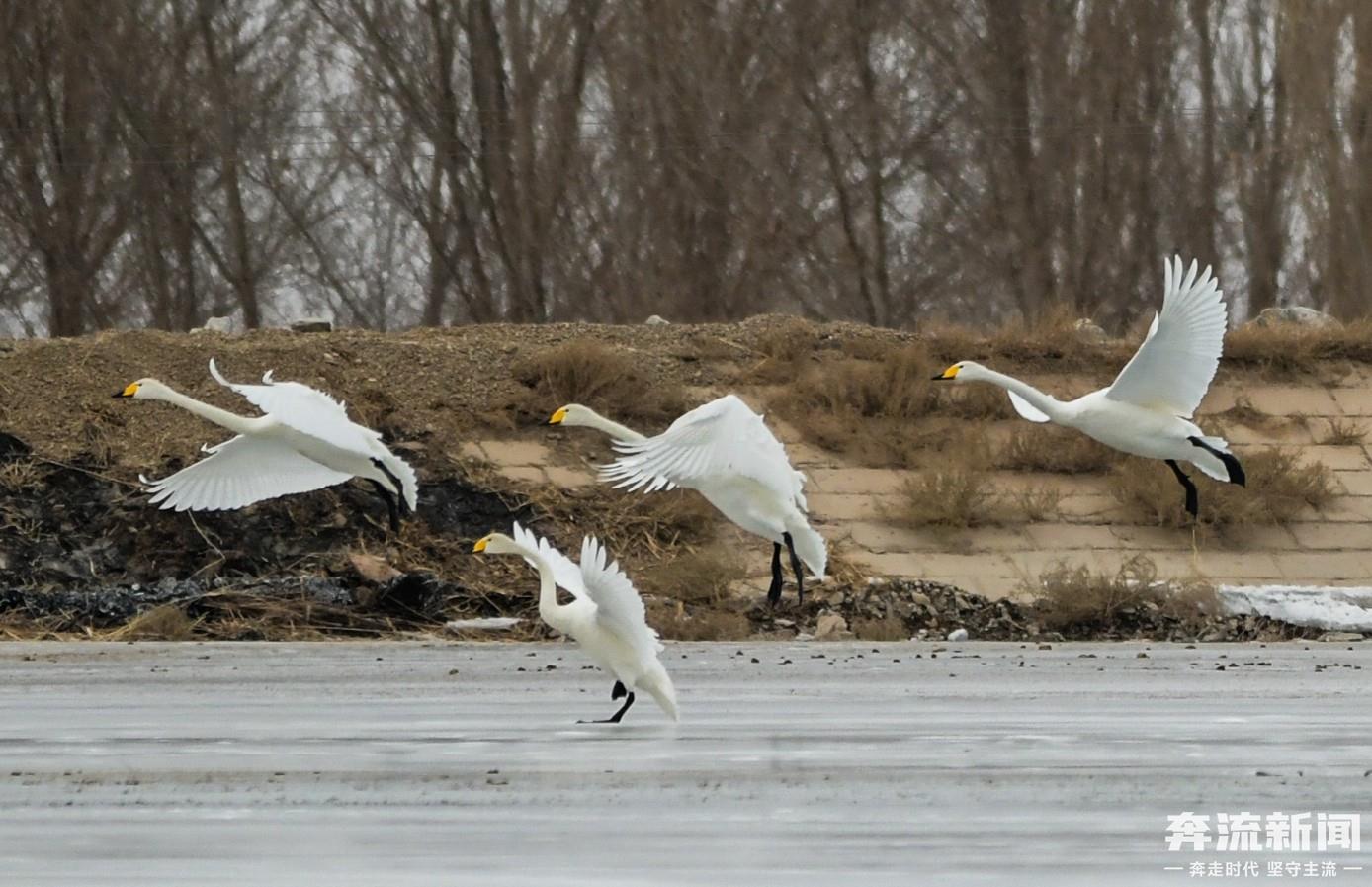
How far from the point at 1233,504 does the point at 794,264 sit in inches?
514

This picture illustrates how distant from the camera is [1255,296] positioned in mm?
34625

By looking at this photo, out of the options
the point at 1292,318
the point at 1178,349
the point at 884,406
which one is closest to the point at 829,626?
the point at 1178,349

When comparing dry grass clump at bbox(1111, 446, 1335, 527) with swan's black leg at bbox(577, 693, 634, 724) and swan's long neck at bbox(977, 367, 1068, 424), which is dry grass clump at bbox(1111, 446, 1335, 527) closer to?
swan's long neck at bbox(977, 367, 1068, 424)

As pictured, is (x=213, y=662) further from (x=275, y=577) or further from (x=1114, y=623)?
(x=1114, y=623)

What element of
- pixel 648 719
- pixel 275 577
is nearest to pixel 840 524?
pixel 275 577

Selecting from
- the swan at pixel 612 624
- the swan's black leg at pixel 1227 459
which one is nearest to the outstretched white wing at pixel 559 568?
the swan at pixel 612 624

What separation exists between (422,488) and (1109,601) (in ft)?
20.9

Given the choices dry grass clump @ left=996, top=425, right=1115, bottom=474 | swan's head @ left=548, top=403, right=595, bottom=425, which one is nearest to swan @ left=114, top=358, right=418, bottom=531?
swan's head @ left=548, top=403, right=595, bottom=425

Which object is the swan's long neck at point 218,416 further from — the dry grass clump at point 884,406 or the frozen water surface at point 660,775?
the dry grass clump at point 884,406

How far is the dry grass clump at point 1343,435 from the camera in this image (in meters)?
23.7

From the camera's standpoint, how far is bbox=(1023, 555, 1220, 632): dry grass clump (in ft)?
57.3

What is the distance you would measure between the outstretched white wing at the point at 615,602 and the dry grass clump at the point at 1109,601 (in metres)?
9.30

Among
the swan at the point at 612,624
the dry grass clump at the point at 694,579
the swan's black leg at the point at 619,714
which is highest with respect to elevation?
the swan at the point at 612,624

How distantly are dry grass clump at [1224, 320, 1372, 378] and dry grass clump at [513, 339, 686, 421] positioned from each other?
6.52m
